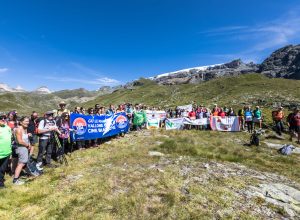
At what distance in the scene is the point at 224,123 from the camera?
92.9 feet

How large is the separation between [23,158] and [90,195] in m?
3.72

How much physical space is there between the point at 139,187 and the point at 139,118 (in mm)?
16776

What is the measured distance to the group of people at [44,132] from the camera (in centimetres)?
1197

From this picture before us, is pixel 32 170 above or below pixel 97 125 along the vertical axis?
below

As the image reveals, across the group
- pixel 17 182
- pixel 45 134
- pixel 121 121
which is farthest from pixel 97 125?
pixel 17 182

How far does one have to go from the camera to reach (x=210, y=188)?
11367mm

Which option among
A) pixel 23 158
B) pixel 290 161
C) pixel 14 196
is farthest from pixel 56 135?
pixel 290 161

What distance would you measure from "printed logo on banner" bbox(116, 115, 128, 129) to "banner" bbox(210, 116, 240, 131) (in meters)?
9.03

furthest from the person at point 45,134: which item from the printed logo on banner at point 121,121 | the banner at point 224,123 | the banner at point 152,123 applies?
the banner at point 224,123

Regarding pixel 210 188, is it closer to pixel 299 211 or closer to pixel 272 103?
pixel 299 211

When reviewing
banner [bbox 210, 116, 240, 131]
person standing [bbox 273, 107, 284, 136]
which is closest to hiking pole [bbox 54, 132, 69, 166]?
banner [bbox 210, 116, 240, 131]

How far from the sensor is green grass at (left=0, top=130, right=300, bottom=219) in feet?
30.8

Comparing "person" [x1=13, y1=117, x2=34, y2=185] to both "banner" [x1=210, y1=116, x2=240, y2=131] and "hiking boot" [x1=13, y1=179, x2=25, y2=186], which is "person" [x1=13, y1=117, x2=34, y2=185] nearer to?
"hiking boot" [x1=13, y1=179, x2=25, y2=186]

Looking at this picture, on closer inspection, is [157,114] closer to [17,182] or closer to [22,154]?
[22,154]
